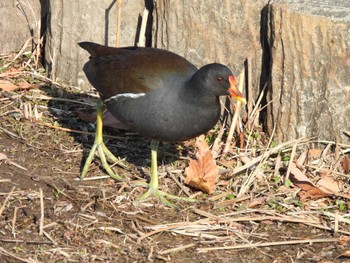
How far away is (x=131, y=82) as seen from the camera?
4945 mm

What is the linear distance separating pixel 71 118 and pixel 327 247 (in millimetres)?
2313

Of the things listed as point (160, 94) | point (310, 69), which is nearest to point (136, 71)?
point (160, 94)

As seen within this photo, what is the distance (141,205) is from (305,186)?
1.08m

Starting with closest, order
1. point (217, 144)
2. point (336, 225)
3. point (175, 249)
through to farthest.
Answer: point (175, 249)
point (336, 225)
point (217, 144)

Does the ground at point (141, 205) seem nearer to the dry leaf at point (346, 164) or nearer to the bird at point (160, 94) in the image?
the dry leaf at point (346, 164)

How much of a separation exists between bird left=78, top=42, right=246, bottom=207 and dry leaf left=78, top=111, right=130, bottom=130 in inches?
25.6

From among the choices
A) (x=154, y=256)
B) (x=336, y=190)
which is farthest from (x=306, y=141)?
(x=154, y=256)

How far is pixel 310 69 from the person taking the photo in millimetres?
5199

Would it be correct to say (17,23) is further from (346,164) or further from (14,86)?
(346,164)

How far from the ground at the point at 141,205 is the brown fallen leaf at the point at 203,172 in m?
0.07

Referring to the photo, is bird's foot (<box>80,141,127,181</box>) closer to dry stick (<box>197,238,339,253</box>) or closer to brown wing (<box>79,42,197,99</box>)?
brown wing (<box>79,42,197,99</box>)

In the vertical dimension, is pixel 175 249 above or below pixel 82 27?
below

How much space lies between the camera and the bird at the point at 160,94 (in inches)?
188

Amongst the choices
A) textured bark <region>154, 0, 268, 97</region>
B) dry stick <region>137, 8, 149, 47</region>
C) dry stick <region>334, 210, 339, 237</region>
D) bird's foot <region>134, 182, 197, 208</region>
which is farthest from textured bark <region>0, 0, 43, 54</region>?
dry stick <region>334, 210, 339, 237</region>
